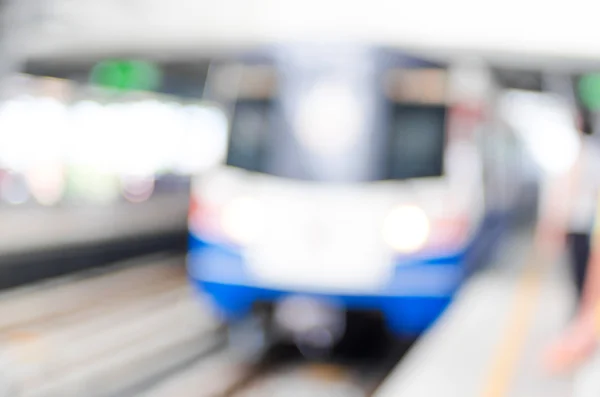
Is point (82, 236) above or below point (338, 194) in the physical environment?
below

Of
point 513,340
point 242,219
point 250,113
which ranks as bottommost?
point 513,340

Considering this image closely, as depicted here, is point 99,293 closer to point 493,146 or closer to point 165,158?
point 493,146

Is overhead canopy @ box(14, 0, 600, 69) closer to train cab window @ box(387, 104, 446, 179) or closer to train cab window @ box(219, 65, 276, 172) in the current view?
train cab window @ box(219, 65, 276, 172)

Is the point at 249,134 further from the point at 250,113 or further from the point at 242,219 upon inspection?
the point at 242,219

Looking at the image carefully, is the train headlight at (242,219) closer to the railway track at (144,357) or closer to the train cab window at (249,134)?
the train cab window at (249,134)

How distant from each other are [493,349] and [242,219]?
1969 mm

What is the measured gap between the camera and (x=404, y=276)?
230 inches

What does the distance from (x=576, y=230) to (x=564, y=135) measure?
10317mm

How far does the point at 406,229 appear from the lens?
5.91 metres

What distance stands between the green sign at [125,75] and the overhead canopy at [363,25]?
497 centimetres

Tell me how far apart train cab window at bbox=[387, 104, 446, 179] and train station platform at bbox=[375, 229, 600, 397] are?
103 centimetres

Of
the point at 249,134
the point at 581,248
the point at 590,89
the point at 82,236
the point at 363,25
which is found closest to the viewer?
the point at 581,248

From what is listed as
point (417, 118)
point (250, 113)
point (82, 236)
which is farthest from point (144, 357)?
point (82, 236)

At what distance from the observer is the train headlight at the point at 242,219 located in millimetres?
6082
